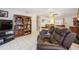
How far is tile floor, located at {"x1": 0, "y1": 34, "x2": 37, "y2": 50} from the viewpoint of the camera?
7.73 ft

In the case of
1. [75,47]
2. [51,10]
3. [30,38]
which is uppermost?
[51,10]

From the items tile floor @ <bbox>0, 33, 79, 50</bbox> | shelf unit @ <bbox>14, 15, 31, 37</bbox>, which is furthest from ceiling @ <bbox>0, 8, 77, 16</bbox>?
tile floor @ <bbox>0, 33, 79, 50</bbox>

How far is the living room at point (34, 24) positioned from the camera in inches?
90.7

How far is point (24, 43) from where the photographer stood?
2371 mm

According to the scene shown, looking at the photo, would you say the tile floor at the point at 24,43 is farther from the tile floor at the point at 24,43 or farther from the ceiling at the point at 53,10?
the ceiling at the point at 53,10

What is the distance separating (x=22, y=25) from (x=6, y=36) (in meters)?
0.37

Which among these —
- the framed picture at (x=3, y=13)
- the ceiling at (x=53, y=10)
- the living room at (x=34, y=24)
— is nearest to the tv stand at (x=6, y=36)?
the living room at (x=34, y=24)

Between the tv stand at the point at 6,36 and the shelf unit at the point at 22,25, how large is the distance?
0.31ft

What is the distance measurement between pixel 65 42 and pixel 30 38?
668 millimetres

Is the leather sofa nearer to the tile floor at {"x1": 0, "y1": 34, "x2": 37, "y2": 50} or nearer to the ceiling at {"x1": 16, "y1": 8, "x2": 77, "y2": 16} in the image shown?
the tile floor at {"x1": 0, "y1": 34, "x2": 37, "y2": 50}

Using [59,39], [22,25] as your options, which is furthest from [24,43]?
[59,39]
